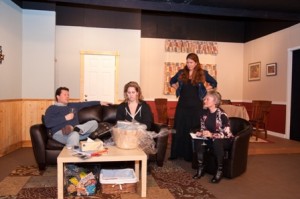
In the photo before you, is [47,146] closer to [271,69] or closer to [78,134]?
[78,134]

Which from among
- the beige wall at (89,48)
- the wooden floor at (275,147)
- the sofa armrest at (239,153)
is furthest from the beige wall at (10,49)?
the wooden floor at (275,147)

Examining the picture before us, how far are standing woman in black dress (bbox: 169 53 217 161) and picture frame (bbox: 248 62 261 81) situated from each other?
391cm

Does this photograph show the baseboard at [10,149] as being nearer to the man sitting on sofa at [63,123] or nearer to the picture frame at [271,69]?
the man sitting on sofa at [63,123]

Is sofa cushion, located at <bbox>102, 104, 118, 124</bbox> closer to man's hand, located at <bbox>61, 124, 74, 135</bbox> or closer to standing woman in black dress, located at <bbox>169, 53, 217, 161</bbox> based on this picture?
man's hand, located at <bbox>61, 124, 74, 135</bbox>

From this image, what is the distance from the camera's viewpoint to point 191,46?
751 centimetres

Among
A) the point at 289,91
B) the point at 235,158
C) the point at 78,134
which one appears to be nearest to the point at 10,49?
the point at 78,134

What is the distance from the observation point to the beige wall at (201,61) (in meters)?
7.29

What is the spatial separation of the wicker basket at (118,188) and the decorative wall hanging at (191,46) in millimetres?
5223

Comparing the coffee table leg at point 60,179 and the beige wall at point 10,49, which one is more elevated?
the beige wall at point 10,49

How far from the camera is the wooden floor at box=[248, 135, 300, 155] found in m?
4.80

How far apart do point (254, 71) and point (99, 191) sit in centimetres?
606

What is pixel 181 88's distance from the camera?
402 cm

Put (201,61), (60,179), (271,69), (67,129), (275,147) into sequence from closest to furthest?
(60,179) → (67,129) → (275,147) → (271,69) → (201,61)

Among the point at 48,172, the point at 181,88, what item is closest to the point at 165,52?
the point at 181,88
